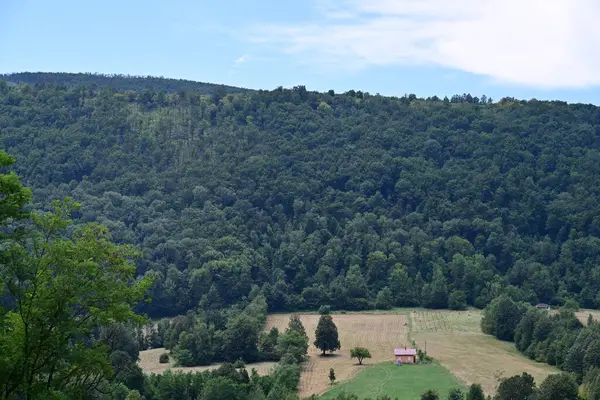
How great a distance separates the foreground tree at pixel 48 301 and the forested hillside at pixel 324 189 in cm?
6214

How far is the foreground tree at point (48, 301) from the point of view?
1628 centimetres

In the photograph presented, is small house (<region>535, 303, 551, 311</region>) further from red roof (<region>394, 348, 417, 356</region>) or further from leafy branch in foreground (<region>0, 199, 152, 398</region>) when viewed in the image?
leafy branch in foreground (<region>0, 199, 152, 398</region>)

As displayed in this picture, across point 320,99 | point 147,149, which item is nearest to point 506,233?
point 320,99

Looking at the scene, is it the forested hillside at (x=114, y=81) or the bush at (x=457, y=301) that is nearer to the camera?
the bush at (x=457, y=301)

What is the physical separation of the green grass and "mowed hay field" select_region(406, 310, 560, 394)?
4.27 ft

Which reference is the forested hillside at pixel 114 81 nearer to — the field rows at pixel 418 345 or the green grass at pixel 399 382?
the field rows at pixel 418 345

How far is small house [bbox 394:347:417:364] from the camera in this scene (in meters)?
59.9

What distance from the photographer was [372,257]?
89500 mm

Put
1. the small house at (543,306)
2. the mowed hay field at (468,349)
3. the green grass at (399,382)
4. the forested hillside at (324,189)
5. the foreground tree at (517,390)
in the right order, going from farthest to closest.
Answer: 1. the forested hillside at (324,189)
2. the small house at (543,306)
3. the mowed hay field at (468,349)
4. the green grass at (399,382)
5. the foreground tree at (517,390)

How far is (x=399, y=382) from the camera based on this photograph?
172 feet

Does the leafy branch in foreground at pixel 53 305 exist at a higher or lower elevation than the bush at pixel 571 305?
higher

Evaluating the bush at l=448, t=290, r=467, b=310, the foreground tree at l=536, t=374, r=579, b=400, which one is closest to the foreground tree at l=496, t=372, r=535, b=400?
the foreground tree at l=536, t=374, r=579, b=400

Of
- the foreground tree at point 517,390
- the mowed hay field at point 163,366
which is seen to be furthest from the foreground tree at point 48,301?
the mowed hay field at point 163,366

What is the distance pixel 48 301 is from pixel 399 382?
128 feet
